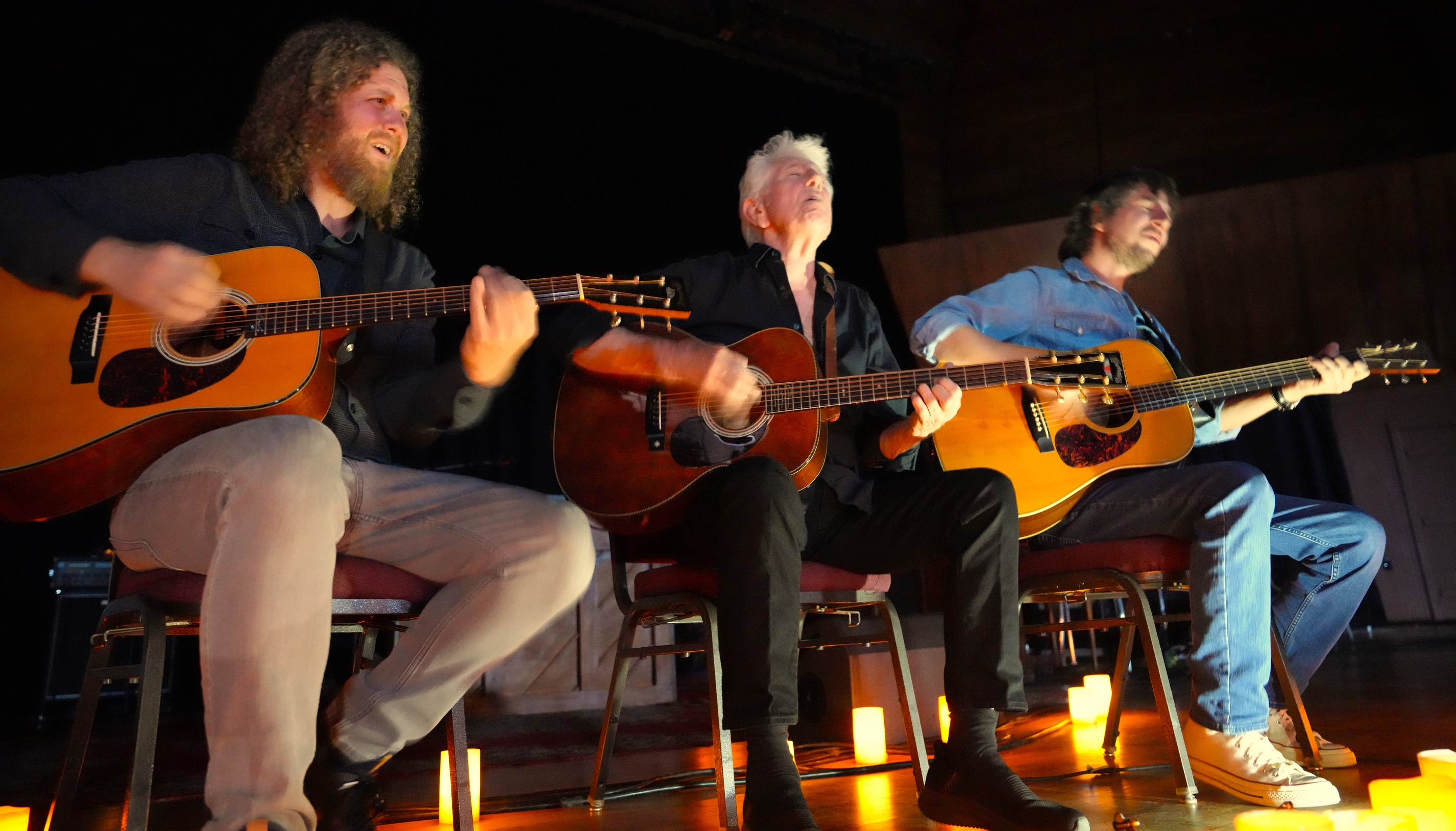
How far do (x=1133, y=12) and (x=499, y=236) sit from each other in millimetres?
5163

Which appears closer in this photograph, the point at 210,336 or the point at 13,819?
the point at 210,336

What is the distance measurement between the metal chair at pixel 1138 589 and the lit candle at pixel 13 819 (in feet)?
6.25

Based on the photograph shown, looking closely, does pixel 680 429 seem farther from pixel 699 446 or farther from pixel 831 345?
pixel 831 345

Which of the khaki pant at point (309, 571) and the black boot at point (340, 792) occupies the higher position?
the khaki pant at point (309, 571)

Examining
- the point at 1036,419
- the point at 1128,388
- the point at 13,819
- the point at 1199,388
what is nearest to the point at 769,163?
the point at 1036,419

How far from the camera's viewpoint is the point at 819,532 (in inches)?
82.7

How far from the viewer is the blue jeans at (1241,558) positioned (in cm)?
203

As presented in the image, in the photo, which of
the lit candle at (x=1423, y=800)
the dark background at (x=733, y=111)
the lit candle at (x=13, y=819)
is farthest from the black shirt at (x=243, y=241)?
the dark background at (x=733, y=111)

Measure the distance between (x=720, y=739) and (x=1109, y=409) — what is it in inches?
47.9

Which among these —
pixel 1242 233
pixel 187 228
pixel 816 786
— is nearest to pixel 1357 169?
pixel 1242 233

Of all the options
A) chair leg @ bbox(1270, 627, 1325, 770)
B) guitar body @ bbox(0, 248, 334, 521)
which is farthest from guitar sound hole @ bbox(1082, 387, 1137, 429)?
Answer: guitar body @ bbox(0, 248, 334, 521)

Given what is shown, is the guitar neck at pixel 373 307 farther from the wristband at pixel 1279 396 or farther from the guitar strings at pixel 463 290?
the wristband at pixel 1279 396

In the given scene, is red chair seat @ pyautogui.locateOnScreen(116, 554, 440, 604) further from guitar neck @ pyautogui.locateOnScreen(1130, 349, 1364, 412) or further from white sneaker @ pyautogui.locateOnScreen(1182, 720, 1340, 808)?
guitar neck @ pyautogui.locateOnScreen(1130, 349, 1364, 412)

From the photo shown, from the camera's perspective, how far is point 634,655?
2.06m
